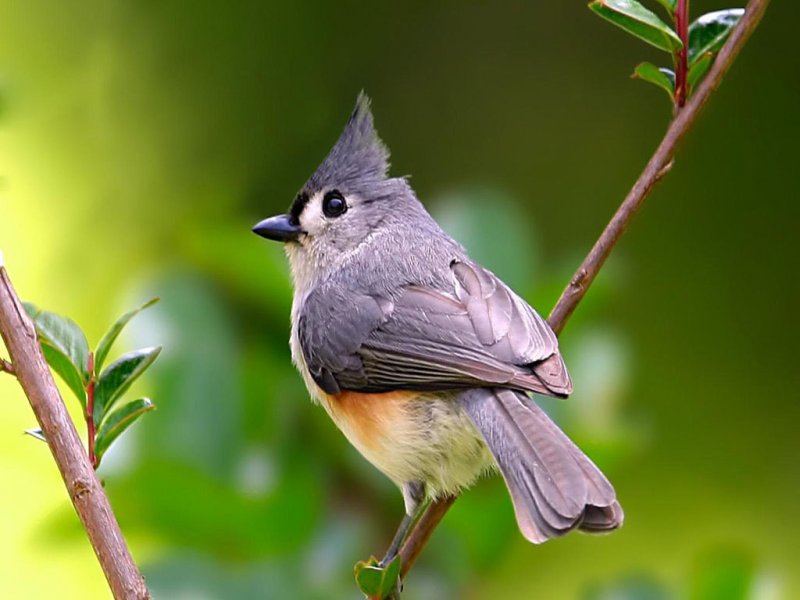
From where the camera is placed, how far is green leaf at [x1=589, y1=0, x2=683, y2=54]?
6.33 feet

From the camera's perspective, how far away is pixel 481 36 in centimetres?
464

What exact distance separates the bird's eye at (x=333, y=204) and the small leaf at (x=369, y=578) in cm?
126

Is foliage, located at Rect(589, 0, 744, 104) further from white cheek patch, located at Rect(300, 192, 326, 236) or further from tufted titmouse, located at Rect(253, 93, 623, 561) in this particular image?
white cheek patch, located at Rect(300, 192, 326, 236)

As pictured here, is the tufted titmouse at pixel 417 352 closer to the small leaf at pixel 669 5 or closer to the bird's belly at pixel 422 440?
the bird's belly at pixel 422 440

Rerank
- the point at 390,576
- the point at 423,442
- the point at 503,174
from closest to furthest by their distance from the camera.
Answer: the point at 390,576
the point at 423,442
the point at 503,174

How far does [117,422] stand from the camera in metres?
1.79

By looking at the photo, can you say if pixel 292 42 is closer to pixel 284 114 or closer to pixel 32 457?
pixel 284 114

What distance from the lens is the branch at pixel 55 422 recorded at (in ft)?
5.32

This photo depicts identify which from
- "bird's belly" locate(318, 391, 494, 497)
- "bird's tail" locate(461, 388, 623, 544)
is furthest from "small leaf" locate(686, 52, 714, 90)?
"bird's belly" locate(318, 391, 494, 497)

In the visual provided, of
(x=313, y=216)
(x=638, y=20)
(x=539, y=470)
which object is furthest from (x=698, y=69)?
(x=313, y=216)

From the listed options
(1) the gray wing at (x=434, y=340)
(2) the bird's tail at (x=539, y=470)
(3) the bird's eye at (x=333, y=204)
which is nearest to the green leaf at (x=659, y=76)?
(1) the gray wing at (x=434, y=340)

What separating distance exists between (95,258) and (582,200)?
5.76 feet

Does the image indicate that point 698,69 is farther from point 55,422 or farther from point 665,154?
point 55,422

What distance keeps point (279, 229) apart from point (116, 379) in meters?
1.16
